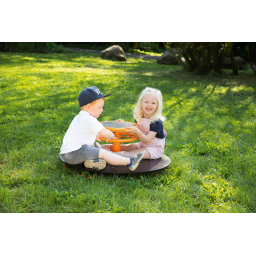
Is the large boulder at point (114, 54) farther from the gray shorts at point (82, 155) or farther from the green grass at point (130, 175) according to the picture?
the gray shorts at point (82, 155)

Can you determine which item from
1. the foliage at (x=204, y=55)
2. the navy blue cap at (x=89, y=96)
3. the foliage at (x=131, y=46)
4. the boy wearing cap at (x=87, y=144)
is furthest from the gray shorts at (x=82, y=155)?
the foliage at (x=131, y=46)

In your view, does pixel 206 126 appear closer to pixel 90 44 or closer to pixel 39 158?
pixel 39 158

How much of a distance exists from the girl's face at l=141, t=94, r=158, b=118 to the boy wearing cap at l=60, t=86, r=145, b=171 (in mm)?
734

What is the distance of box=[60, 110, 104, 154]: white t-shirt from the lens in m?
3.32

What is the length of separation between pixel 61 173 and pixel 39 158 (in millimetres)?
624

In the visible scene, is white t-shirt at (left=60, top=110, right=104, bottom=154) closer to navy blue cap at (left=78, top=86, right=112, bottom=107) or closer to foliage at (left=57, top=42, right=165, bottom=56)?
navy blue cap at (left=78, top=86, right=112, bottom=107)

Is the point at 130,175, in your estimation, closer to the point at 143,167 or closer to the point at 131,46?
the point at 143,167

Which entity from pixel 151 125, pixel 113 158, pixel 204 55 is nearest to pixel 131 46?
pixel 204 55

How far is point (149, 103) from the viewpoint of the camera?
379 centimetres

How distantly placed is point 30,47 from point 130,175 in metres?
16.9

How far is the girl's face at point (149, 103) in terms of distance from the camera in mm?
3779

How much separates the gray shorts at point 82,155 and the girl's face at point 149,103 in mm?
1035
